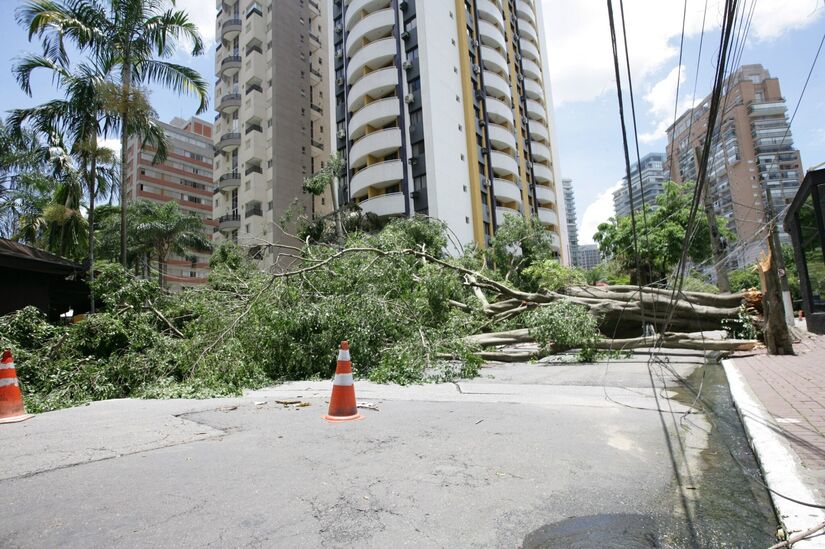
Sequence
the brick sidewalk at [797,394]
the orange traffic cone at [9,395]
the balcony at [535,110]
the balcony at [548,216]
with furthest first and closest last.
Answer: the balcony at [535,110]
the balcony at [548,216]
the orange traffic cone at [9,395]
the brick sidewalk at [797,394]

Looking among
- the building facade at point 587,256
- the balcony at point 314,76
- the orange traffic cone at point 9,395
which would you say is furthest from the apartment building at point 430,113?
the building facade at point 587,256

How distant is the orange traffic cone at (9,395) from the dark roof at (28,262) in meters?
7.40

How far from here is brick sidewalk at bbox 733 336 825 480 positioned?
10.1 ft

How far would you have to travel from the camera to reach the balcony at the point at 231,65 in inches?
1867

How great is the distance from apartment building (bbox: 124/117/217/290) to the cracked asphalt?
58.6 metres

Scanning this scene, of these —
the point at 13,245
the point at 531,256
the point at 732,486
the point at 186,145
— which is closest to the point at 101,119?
the point at 13,245

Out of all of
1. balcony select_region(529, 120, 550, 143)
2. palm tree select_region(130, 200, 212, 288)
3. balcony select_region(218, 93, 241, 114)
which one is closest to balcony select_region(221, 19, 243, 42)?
balcony select_region(218, 93, 241, 114)

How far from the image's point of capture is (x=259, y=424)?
4547 millimetres

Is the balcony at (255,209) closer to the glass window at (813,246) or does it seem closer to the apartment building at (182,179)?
the apartment building at (182,179)

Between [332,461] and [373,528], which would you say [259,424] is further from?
[373,528]

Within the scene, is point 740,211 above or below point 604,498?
above

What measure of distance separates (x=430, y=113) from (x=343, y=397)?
32.8 metres

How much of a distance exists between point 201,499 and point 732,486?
3.15 m

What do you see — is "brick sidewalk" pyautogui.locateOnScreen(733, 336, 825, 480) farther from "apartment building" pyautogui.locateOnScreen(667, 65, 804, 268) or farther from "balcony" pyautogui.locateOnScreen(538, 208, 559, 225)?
"balcony" pyautogui.locateOnScreen(538, 208, 559, 225)
